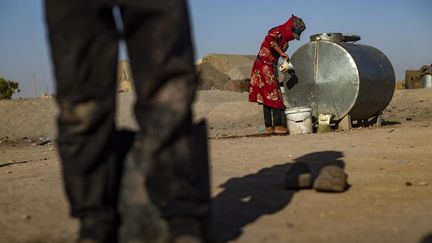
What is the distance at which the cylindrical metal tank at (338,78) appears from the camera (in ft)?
→ 29.2

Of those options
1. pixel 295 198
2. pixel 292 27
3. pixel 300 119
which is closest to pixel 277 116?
pixel 300 119

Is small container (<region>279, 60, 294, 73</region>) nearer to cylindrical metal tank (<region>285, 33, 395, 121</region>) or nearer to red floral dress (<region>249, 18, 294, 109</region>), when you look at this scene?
red floral dress (<region>249, 18, 294, 109</region>)

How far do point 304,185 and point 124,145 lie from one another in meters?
1.54

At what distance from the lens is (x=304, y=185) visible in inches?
130

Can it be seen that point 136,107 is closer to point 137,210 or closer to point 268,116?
point 137,210

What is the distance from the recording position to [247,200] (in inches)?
122

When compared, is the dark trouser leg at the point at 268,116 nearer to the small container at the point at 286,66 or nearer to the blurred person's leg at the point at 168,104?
the small container at the point at 286,66

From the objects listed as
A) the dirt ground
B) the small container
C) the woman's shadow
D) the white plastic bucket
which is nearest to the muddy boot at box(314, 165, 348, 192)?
the dirt ground

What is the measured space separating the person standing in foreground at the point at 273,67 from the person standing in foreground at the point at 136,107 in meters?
7.03

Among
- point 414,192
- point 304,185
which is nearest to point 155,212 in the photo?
point 304,185

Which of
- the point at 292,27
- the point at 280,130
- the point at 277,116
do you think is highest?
the point at 292,27

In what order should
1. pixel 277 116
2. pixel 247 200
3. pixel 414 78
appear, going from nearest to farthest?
1. pixel 247 200
2. pixel 277 116
3. pixel 414 78

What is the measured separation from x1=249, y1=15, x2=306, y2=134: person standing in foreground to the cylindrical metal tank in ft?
1.57

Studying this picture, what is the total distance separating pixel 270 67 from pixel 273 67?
0.30 feet
